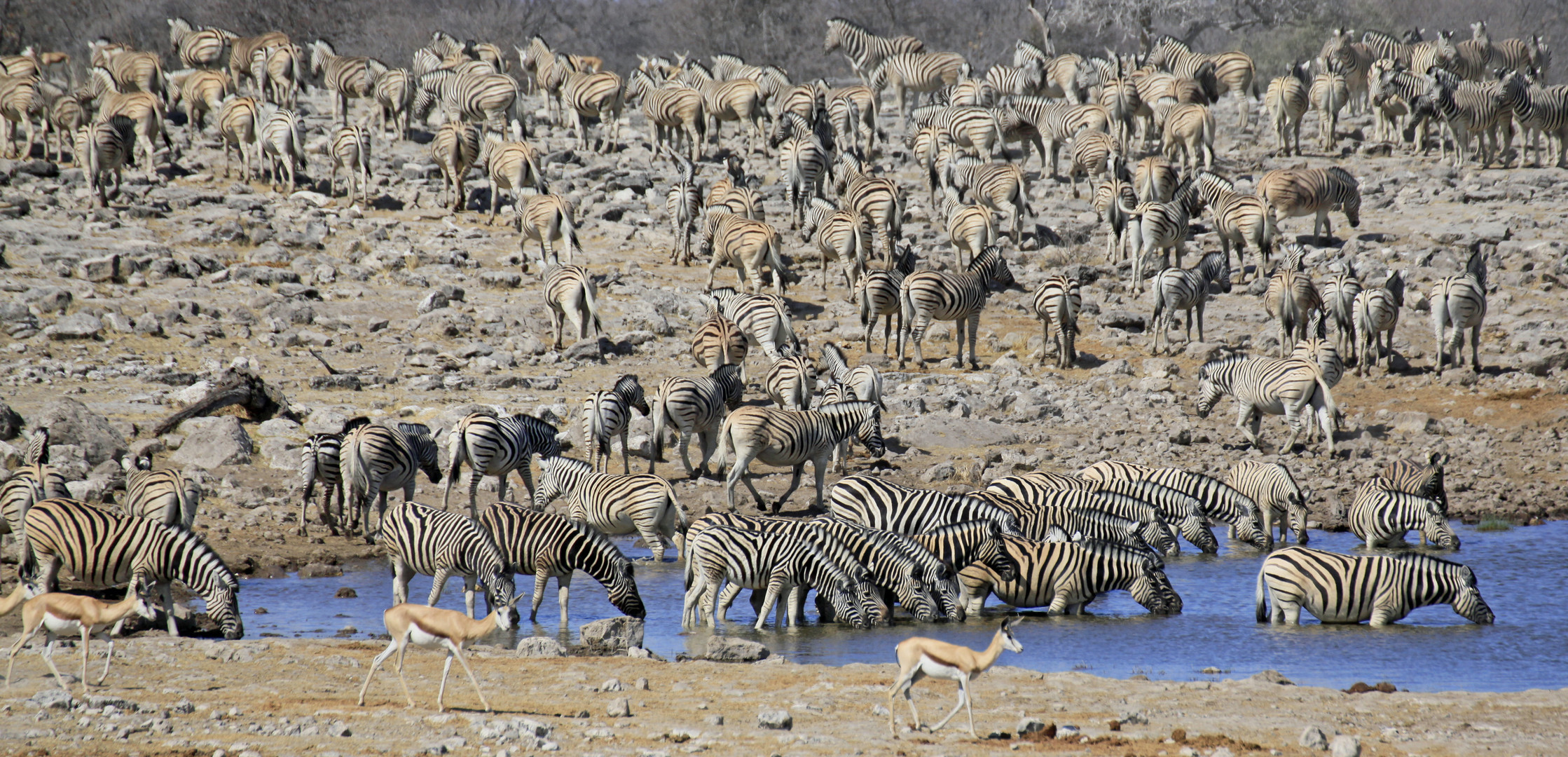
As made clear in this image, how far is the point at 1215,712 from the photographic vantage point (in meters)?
7.31

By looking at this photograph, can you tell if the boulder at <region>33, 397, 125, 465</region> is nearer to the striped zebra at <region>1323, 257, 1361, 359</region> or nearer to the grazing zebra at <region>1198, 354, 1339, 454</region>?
the grazing zebra at <region>1198, 354, 1339, 454</region>

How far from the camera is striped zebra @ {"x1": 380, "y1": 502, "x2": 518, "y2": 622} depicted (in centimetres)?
998

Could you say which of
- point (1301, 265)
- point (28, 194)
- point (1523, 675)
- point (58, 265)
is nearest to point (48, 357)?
point (58, 265)

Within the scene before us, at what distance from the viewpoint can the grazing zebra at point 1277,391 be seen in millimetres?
15180

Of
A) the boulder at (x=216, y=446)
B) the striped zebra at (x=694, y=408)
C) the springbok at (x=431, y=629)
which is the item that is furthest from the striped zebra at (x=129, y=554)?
the striped zebra at (x=694, y=408)

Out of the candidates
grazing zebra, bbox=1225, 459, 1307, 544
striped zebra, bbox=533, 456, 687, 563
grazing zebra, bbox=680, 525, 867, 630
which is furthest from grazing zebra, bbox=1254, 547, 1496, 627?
striped zebra, bbox=533, 456, 687, 563

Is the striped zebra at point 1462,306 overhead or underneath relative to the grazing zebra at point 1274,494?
overhead

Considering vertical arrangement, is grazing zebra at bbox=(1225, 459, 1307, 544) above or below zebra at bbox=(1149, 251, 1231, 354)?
below

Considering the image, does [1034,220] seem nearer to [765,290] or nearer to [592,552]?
[765,290]

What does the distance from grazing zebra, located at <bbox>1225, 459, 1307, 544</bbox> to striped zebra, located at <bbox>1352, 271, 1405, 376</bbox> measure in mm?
4947

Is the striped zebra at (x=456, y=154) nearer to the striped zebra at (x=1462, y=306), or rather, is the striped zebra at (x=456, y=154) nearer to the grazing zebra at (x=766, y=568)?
the grazing zebra at (x=766, y=568)

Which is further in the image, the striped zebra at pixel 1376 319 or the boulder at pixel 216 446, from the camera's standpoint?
the striped zebra at pixel 1376 319

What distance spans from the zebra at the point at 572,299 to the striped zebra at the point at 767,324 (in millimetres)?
1861

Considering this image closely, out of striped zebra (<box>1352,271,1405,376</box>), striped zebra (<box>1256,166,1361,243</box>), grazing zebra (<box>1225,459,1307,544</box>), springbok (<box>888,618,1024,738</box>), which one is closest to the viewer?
springbok (<box>888,618,1024,738</box>)
